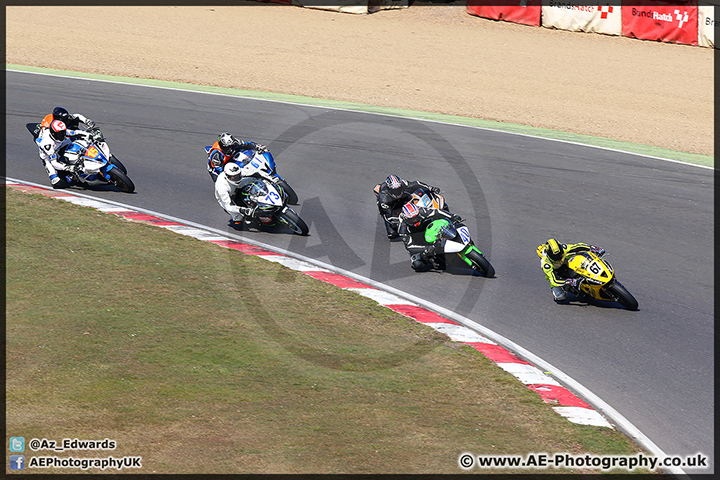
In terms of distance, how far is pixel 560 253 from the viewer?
33.6 ft

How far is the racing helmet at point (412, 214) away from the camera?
445 inches

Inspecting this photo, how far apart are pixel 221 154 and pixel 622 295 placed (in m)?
6.92

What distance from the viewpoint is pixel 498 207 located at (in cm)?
1412

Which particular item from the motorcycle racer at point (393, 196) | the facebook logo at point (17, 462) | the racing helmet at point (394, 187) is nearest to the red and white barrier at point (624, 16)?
the motorcycle racer at point (393, 196)

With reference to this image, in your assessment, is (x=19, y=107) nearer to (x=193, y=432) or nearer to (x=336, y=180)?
(x=336, y=180)

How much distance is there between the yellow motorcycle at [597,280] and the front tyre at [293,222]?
420 cm

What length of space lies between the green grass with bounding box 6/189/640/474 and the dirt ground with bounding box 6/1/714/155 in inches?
524

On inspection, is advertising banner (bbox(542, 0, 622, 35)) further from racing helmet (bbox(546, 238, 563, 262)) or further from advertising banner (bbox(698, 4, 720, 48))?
racing helmet (bbox(546, 238, 563, 262))

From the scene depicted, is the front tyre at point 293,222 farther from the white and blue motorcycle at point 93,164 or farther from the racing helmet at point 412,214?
the white and blue motorcycle at point 93,164

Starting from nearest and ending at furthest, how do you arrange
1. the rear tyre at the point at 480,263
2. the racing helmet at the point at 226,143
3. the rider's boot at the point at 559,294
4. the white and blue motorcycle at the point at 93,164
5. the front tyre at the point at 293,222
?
the rider's boot at the point at 559,294, the rear tyre at the point at 480,263, the front tyre at the point at 293,222, the racing helmet at the point at 226,143, the white and blue motorcycle at the point at 93,164

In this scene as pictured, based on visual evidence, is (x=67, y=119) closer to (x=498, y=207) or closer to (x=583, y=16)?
(x=498, y=207)

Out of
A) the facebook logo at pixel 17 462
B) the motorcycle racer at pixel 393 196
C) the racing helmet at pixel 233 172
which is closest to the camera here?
the facebook logo at pixel 17 462

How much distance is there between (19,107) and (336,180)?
8.28 m

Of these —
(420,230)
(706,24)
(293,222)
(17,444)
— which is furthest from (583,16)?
(17,444)
